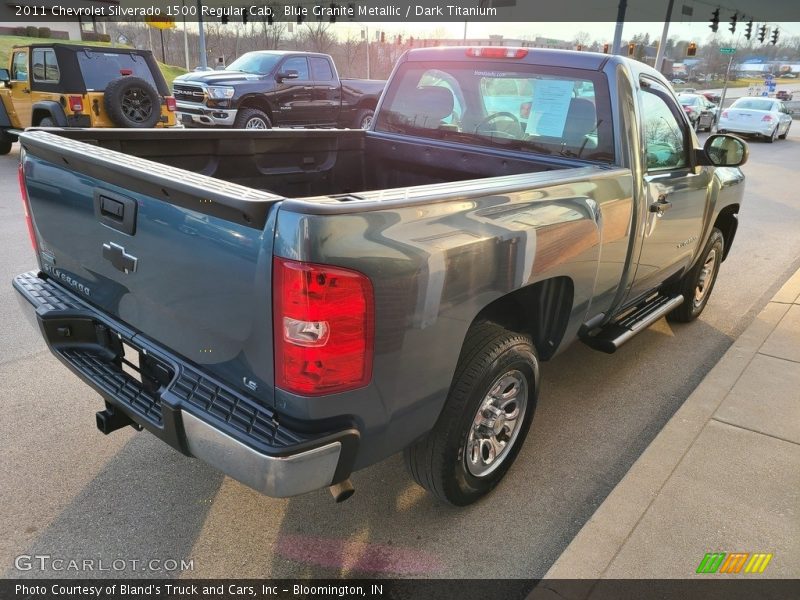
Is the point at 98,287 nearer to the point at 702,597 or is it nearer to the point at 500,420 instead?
the point at 500,420

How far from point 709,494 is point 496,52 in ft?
8.91

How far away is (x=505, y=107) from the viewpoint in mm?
3711

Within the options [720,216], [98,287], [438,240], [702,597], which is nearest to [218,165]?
[98,287]

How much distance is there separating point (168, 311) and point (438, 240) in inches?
40.5

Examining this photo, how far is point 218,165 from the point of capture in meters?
3.70

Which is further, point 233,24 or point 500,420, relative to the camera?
point 233,24

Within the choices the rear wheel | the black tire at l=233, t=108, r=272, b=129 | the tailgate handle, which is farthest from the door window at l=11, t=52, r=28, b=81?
the rear wheel

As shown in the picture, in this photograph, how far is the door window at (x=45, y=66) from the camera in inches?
415

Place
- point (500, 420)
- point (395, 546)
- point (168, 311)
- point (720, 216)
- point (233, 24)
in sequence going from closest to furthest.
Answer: point (168, 311), point (395, 546), point (500, 420), point (720, 216), point (233, 24)

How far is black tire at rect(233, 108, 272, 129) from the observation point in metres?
13.3

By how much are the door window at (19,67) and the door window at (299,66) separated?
5.11 meters

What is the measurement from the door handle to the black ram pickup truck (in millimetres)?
11012

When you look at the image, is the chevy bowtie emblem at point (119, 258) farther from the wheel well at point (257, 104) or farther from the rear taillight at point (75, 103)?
the wheel well at point (257, 104)

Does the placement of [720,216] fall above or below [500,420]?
above
